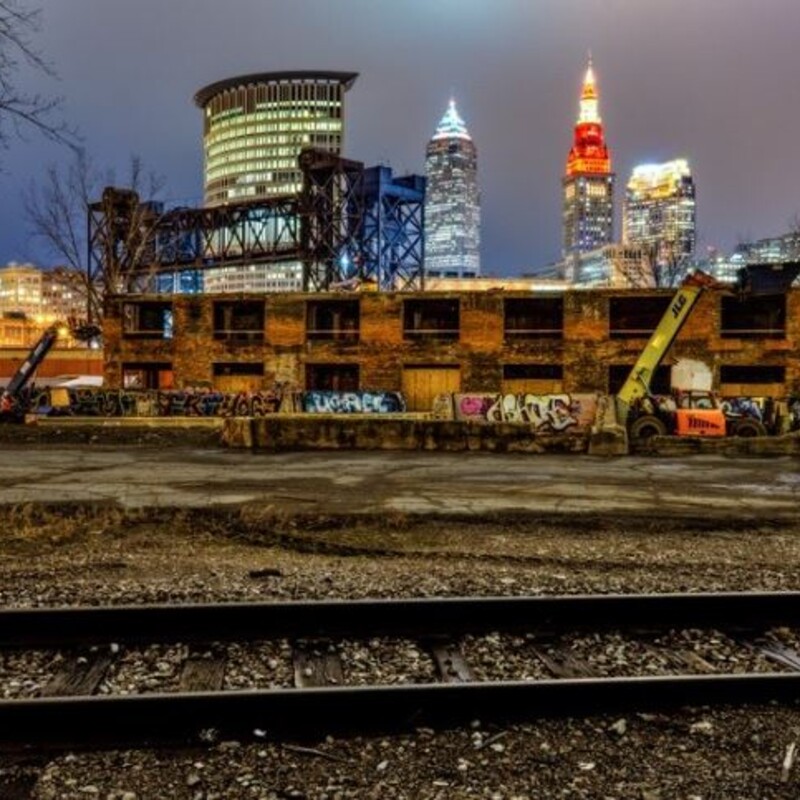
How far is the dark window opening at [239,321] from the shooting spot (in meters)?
39.9

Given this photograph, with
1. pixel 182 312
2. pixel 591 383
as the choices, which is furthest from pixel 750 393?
pixel 182 312

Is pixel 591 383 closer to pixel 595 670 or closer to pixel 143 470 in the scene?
pixel 143 470

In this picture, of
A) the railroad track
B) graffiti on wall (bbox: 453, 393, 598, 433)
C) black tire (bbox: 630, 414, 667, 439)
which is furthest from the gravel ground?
graffiti on wall (bbox: 453, 393, 598, 433)

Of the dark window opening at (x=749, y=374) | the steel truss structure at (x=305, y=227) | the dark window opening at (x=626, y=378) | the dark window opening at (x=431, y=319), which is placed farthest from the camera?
the steel truss structure at (x=305, y=227)

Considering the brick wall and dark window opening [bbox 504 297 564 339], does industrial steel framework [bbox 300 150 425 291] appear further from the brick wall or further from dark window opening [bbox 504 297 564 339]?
dark window opening [bbox 504 297 564 339]

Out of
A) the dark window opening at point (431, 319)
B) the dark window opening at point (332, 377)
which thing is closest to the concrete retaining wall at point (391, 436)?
the dark window opening at point (431, 319)

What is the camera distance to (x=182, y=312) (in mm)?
40312

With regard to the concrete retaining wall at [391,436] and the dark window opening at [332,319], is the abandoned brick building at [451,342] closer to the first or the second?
the dark window opening at [332,319]

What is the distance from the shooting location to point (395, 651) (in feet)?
18.0

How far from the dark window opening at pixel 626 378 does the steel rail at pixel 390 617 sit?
31937 millimetres

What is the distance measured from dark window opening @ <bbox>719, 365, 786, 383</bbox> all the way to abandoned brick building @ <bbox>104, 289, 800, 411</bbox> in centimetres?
5

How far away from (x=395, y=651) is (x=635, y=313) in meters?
36.4

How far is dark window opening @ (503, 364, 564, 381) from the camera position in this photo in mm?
37656

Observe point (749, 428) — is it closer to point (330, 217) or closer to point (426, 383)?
point (426, 383)
